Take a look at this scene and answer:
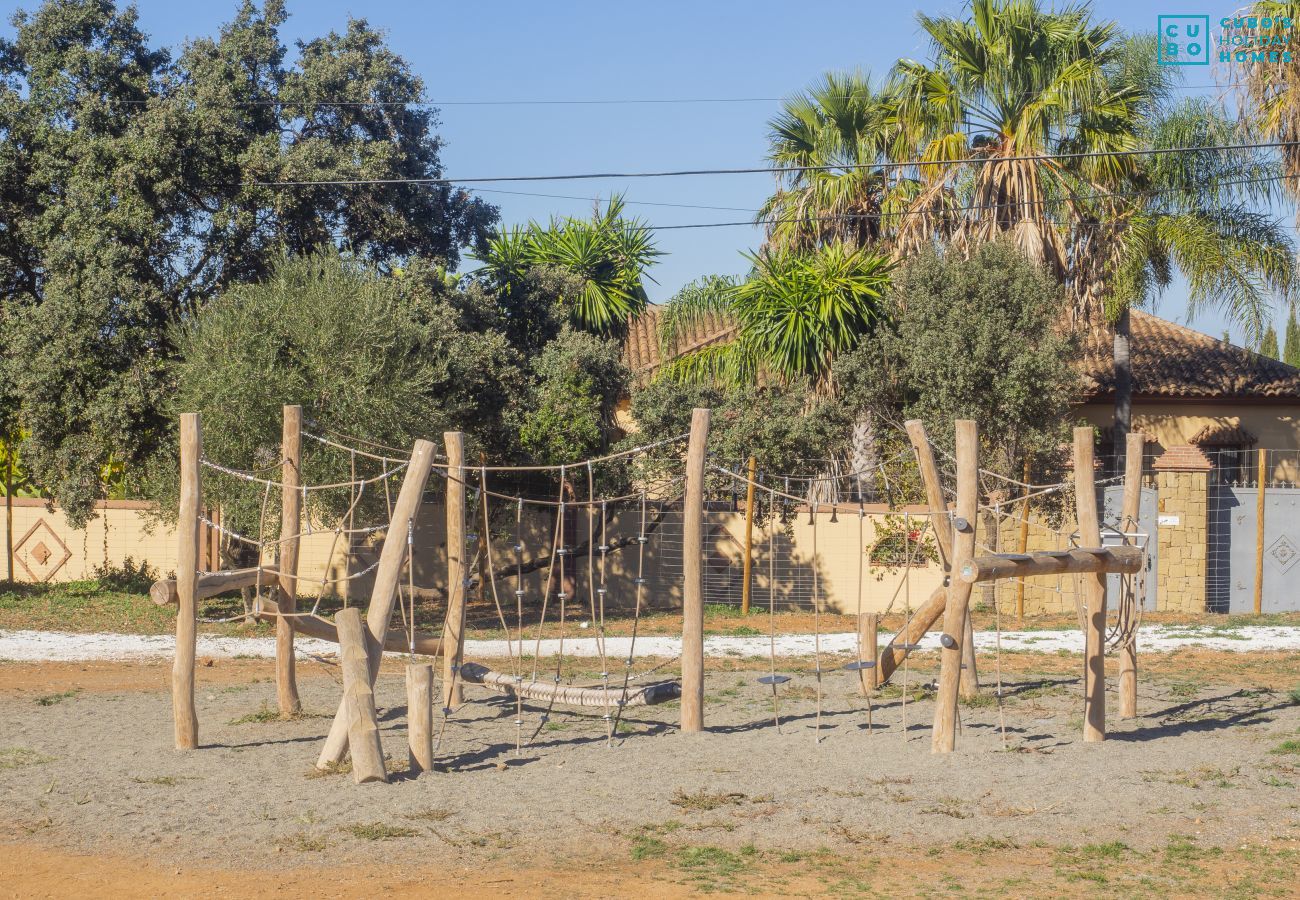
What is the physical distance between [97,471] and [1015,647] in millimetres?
12321

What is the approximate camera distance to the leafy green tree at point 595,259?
74.1 feet

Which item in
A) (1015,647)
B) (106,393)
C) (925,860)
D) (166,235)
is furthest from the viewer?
(166,235)

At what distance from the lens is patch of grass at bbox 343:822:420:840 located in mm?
7133

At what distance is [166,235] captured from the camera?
18703 mm

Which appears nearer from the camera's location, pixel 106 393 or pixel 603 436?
pixel 106 393

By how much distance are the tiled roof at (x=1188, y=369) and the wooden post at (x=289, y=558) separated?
1906cm

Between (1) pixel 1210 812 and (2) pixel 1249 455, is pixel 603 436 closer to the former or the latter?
(1) pixel 1210 812

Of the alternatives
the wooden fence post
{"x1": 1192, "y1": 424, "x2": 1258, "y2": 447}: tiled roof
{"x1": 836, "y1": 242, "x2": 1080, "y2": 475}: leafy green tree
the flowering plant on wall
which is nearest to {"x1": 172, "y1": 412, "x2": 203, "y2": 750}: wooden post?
the wooden fence post

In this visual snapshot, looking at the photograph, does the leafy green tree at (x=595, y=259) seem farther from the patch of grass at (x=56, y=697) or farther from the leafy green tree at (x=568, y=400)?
the patch of grass at (x=56, y=697)

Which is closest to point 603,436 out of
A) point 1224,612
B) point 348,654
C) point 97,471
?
point 97,471

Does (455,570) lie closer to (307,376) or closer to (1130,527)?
(1130,527)

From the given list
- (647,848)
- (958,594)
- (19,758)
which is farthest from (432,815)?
(958,594)

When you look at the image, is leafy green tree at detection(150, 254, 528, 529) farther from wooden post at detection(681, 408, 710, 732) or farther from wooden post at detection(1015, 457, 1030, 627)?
wooden post at detection(1015, 457, 1030, 627)

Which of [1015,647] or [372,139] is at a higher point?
[372,139]
